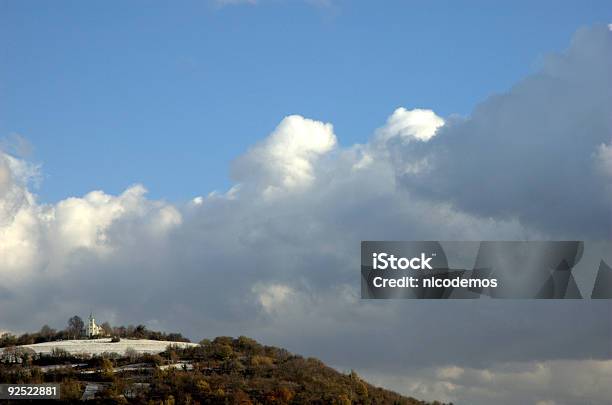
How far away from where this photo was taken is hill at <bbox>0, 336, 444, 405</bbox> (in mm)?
135625

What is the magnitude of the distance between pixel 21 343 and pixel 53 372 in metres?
47.0

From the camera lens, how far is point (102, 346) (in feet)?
570

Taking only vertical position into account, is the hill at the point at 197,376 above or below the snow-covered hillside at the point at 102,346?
below

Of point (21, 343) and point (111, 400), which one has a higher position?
point (21, 343)

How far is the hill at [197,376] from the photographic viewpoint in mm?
135625

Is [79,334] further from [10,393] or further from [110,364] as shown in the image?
[10,393]

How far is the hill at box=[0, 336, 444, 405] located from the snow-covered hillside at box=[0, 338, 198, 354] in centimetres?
109

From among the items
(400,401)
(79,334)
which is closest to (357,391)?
(400,401)

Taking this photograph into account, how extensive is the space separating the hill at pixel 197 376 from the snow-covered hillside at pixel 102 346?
3.57 feet

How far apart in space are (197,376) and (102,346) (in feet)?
127

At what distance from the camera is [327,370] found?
160375 millimetres

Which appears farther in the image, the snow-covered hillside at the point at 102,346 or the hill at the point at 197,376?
the snow-covered hillside at the point at 102,346

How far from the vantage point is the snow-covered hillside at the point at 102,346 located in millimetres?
168625

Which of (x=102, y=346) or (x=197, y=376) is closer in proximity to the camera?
(x=197, y=376)
